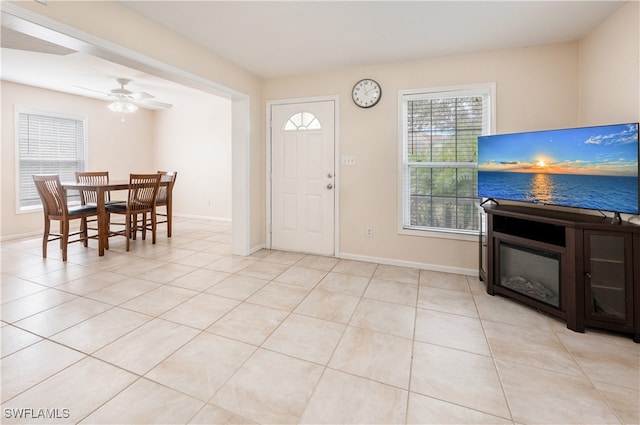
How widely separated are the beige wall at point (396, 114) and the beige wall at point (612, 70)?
0.46 feet

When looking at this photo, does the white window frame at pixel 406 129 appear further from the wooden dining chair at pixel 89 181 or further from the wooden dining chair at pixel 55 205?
the wooden dining chair at pixel 89 181

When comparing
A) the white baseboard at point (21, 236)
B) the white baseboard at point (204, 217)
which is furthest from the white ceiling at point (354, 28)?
the white baseboard at point (204, 217)

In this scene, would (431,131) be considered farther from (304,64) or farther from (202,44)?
(202,44)

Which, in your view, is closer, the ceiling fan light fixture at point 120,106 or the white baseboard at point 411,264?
the white baseboard at point 411,264

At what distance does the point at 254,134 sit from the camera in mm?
3871

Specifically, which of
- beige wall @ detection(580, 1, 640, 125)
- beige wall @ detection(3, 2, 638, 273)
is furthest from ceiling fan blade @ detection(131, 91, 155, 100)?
beige wall @ detection(580, 1, 640, 125)

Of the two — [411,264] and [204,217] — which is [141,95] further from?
[411,264]

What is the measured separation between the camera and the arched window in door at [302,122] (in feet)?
12.2

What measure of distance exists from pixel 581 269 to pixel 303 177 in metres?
2.87

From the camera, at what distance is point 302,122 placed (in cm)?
380

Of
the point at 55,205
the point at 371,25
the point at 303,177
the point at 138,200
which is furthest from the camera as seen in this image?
the point at 138,200

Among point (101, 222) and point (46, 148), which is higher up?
point (46, 148)

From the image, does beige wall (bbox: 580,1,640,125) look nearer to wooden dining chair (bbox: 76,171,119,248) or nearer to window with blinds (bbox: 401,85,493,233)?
window with blinds (bbox: 401,85,493,233)

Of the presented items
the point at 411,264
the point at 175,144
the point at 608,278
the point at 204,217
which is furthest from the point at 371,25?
the point at 175,144
